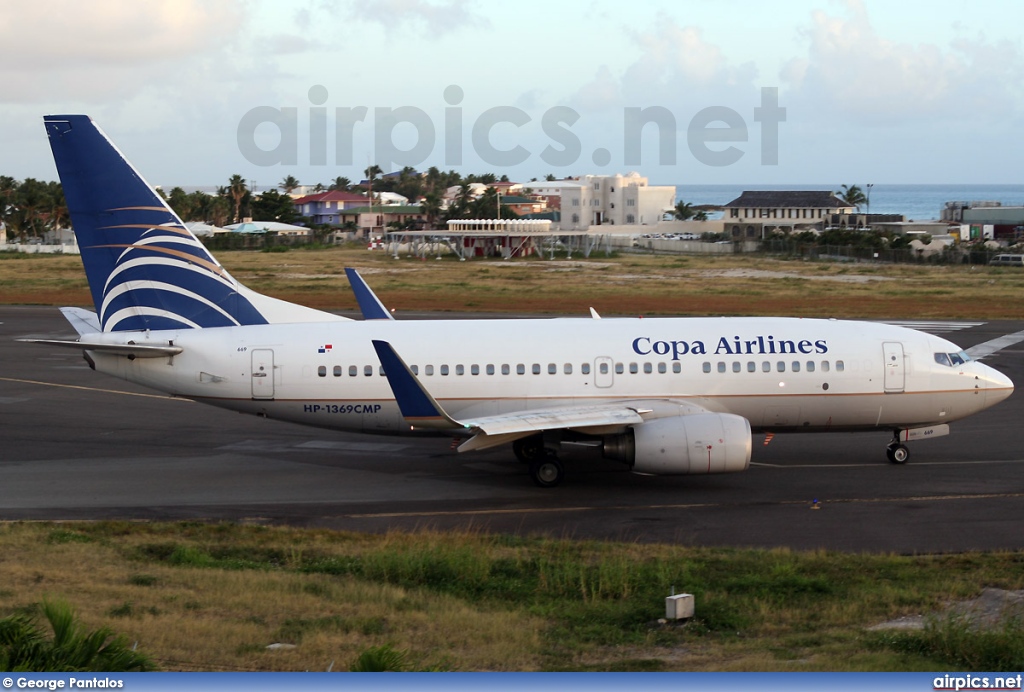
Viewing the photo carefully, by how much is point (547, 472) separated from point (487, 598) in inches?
369

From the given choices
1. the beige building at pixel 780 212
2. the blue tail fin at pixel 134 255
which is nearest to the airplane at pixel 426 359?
the blue tail fin at pixel 134 255

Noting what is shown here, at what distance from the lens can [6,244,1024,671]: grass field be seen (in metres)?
13.6

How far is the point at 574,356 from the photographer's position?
90.3ft

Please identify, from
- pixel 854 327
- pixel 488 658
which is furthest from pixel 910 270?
pixel 488 658

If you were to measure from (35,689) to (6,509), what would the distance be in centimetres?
1706

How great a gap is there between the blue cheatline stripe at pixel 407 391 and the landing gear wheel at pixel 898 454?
12742mm

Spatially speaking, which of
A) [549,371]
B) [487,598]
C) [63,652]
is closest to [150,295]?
[549,371]

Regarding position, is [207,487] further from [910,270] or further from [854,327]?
[910,270]

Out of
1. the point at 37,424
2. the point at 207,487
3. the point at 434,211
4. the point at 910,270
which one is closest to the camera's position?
the point at 207,487

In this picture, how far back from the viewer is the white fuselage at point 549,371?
2722 cm

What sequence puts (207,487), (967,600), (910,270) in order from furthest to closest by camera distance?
(910,270) < (207,487) < (967,600)

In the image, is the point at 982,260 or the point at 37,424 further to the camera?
the point at 982,260

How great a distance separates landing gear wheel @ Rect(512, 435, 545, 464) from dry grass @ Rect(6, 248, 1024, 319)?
122 feet

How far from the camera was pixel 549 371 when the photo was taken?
2752 cm
